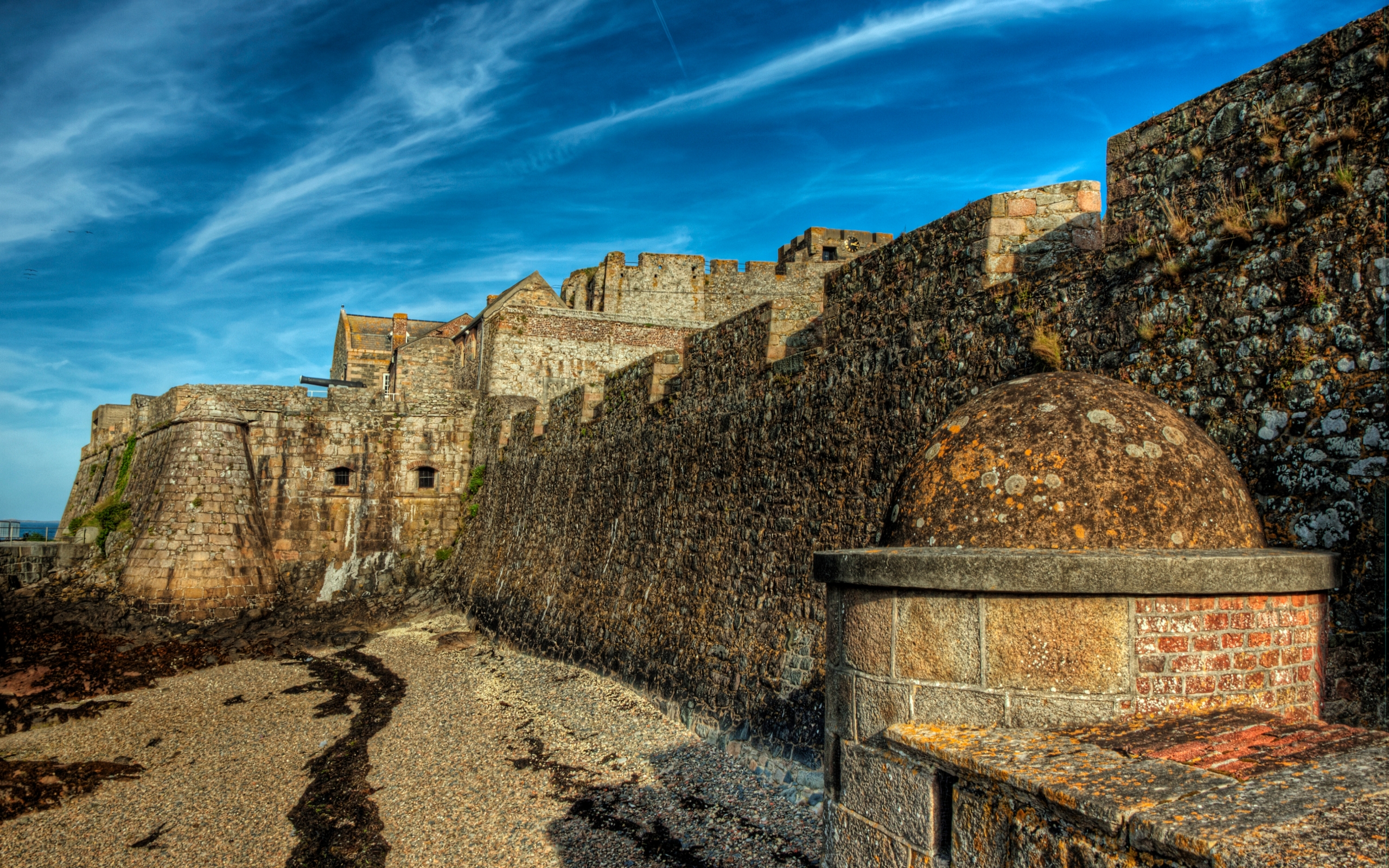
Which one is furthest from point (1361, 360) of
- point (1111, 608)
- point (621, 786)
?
point (621, 786)

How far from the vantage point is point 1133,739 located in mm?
2910

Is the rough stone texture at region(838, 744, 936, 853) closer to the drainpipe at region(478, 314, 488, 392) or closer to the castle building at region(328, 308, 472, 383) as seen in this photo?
the drainpipe at region(478, 314, 488, 392)

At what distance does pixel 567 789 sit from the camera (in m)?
9.19

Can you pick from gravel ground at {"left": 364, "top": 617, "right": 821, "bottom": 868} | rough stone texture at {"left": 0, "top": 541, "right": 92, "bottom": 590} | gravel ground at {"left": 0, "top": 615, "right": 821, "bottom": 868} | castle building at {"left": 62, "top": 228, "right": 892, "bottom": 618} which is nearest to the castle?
gravel ground at {"left": 364, "top": 617, "right": 821, "bottom": 868}

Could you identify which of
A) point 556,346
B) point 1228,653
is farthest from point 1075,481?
point 556,346

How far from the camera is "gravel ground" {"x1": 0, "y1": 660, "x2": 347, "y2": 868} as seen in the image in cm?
842

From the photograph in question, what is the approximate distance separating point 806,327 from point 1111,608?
6657 millimetres

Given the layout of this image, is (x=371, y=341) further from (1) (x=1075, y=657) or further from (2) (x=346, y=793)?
(1) (x=1075, y=657)

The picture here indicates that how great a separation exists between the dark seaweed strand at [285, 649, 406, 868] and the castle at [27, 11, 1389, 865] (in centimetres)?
355

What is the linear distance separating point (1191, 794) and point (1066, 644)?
2.66 feet

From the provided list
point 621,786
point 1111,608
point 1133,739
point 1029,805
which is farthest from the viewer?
point 621,786

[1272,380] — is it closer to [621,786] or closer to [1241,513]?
[1241,513]

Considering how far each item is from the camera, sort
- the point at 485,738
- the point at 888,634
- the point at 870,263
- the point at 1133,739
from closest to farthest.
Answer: the point at 1133,739
the point at 888,634
the point at 870,263
the point at 485,738

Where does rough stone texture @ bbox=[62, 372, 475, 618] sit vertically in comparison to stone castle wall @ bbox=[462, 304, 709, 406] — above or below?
below
